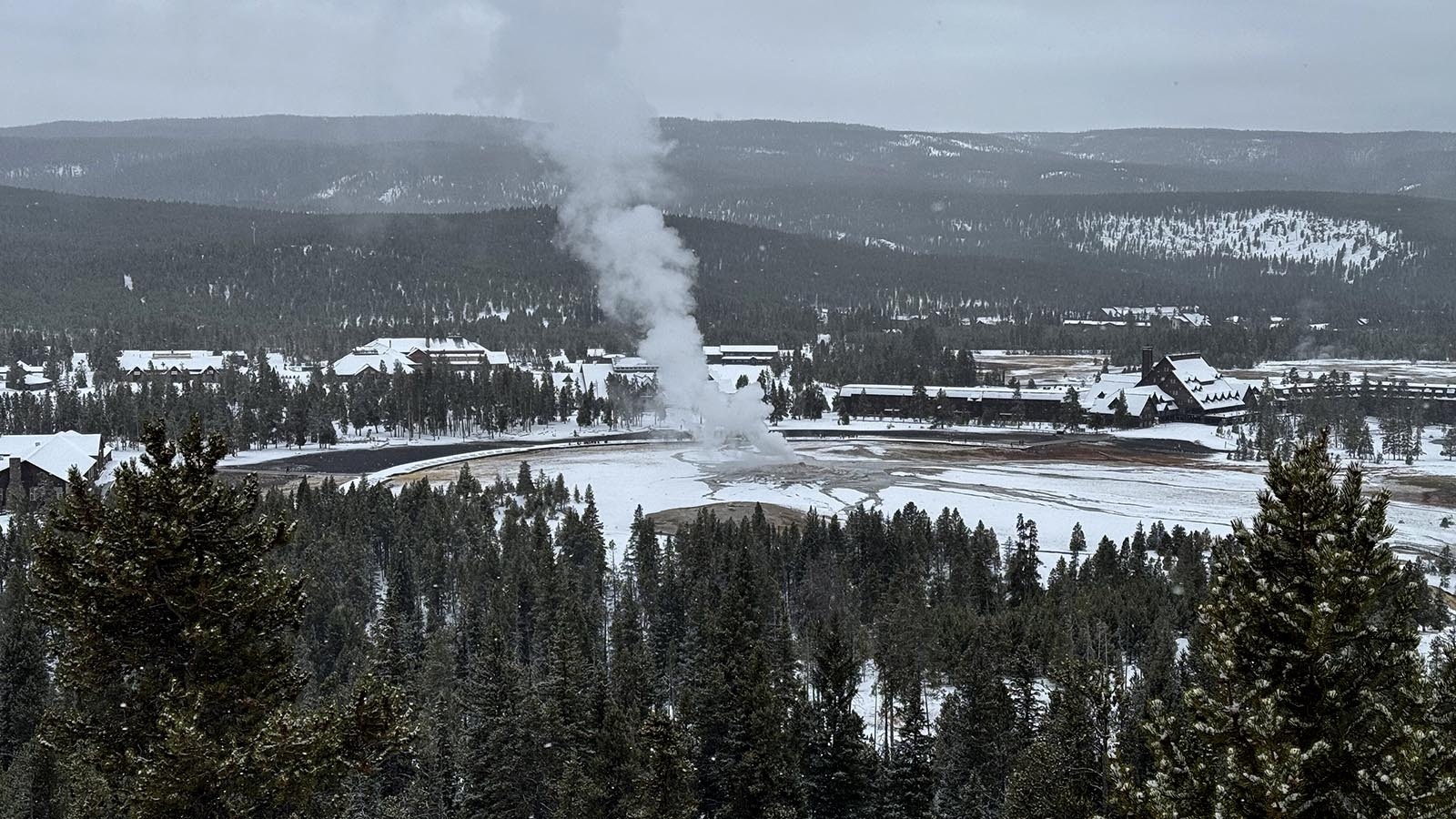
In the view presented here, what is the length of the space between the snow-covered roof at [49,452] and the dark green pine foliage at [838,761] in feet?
223

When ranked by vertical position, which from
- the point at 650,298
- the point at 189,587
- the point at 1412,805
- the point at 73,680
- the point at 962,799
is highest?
the point at 650,298

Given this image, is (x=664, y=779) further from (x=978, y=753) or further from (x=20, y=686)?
(x=20, y=686)

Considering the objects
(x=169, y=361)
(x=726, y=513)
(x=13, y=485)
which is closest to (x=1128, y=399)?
(x=726, y=513)

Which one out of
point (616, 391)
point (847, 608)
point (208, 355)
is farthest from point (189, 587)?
point (208, 355)

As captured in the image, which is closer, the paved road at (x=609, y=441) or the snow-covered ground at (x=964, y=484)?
the snow-covered ground at (x=964, y=484)

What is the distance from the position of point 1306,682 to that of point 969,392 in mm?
130939

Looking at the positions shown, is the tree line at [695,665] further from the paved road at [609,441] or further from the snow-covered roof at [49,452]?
the paved road at [609,441]

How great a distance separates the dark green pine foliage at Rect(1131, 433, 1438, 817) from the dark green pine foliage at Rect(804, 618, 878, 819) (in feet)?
47.3

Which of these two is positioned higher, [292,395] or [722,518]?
[292,395]

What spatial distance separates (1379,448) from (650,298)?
7422 cm

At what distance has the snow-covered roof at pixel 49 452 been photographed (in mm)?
79750

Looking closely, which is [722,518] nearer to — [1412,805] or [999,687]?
[999,687]

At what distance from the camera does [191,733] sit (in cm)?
1291

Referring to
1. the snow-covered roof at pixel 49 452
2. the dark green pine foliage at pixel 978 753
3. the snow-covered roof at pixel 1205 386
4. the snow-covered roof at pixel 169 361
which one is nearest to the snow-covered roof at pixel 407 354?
the snow-covered roof at pixel 169 361
